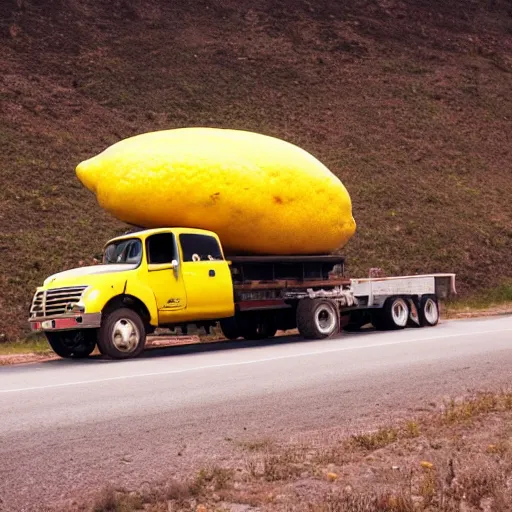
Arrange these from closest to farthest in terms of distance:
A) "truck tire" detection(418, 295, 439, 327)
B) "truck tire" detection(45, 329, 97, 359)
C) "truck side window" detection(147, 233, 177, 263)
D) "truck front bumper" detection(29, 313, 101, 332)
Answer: "truck front bumper" detection(29, 313, 101, 332)
"truck side window" detection(147, 233, 177, 263)
"truck tire" detection(45, 329, 97, 359)
"truck tire" detection(418, 295, 439, 327)

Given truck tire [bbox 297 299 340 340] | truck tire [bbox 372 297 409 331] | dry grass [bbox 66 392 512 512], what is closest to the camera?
dry grass [bbox 66 392 512 512]

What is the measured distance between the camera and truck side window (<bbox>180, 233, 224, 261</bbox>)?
1324 cm

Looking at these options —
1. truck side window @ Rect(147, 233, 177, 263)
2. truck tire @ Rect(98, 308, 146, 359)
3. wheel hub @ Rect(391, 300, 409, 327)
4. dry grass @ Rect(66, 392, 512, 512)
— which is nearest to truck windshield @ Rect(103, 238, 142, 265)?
truck side window @ Rect(147, 233, 177, 263)

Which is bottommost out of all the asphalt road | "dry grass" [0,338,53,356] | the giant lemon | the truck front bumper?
the asphalt road

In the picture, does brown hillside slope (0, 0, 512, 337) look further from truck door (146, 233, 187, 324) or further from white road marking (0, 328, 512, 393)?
white road marking (0, 328, 512, 393)

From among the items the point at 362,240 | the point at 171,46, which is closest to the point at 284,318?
the point at 362,240

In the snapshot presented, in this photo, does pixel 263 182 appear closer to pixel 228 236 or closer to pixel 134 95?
pixel 228 236

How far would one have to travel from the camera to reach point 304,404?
7.91 metres

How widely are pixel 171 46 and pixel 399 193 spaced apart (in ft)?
48.9

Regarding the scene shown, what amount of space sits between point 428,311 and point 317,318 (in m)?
3.39

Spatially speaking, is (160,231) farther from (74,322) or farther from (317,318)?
(317,318)

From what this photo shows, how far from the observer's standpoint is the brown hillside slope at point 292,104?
2688 cm

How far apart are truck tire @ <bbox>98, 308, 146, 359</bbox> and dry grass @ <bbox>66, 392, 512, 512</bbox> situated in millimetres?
6304

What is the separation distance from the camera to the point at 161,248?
13164 mm
